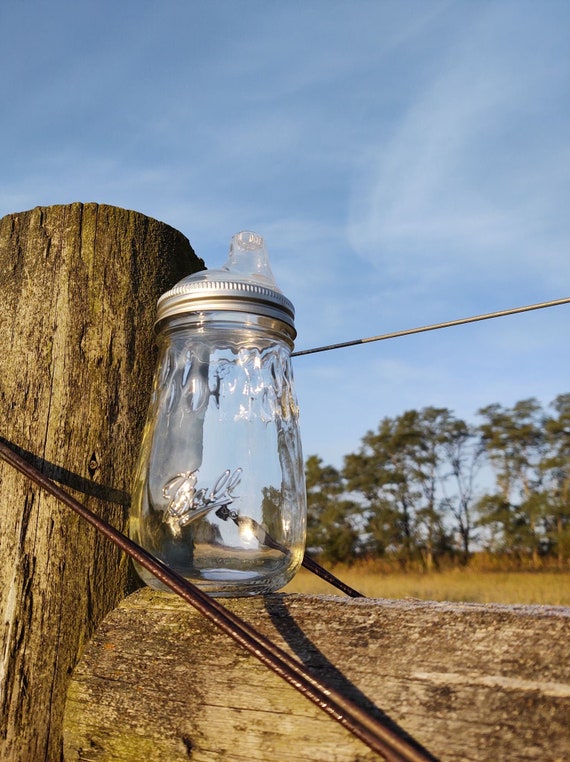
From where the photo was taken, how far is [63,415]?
1.37m

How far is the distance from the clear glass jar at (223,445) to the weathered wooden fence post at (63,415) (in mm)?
88

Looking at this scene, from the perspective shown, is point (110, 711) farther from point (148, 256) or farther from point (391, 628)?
point (148, 256)

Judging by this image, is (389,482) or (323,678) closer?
(323,678)

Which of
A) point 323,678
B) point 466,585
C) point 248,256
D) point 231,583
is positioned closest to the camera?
point 323,678

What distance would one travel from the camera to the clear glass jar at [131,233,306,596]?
123cm

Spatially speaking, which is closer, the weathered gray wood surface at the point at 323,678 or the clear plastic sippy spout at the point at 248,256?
the weathered gray wood surface at the point at 323,678

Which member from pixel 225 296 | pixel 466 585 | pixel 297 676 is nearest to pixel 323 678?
pixel 297 676

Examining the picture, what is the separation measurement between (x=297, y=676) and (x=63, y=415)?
0.78 meters

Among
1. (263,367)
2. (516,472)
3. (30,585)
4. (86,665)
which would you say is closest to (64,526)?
(30,585)

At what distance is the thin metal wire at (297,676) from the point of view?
2.55 ft

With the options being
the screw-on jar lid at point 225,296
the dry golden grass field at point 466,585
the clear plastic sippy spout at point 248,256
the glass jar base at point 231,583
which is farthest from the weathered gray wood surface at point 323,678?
the dry golden grass field at point 466,585

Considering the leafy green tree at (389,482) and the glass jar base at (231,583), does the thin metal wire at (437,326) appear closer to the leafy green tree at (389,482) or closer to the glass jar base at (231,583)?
the glass jar base at (231,583)

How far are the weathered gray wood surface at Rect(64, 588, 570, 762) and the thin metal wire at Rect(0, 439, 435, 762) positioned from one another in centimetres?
7

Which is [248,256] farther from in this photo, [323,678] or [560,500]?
[560,500]
